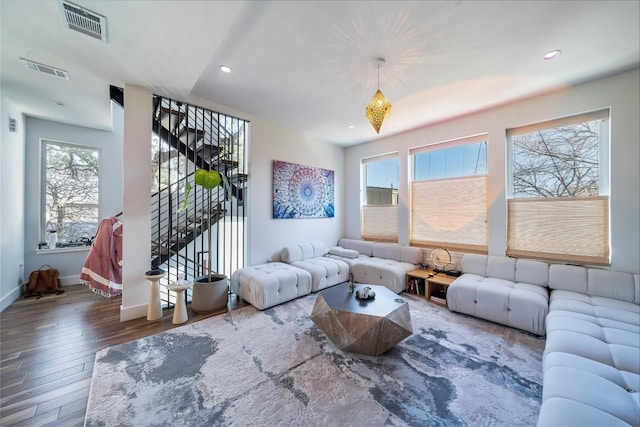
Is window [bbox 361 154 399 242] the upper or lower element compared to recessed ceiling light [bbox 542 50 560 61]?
lower

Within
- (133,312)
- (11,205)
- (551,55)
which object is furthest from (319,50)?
(11,205)

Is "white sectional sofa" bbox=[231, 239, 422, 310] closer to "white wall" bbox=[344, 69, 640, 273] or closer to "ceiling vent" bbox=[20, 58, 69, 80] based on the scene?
"white wall" bbox=[344, 69, 640, 273]

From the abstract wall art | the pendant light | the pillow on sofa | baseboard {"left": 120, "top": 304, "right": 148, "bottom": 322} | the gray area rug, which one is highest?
the pendant light

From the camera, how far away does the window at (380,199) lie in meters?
4.85

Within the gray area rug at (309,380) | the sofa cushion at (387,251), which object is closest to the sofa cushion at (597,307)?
the gray area rug at (309,380)

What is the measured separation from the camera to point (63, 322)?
279cm

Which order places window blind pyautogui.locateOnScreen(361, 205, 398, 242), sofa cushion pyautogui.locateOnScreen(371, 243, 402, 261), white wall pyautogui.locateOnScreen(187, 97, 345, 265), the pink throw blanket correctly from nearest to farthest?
the pink throw blanket → white wall pyautogui.locateOnScreen(187, 97, 345, 265) → sofa cushion pyautogui.locateOnScreen(371, 243, 402, 261) → window blind pyautogui.locateOnScreen(361, 205, 398, 242)

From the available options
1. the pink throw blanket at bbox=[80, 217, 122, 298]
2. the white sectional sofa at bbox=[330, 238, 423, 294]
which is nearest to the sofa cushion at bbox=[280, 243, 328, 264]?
the white sectional sofa at bbox=[330, 238, 423, 294]

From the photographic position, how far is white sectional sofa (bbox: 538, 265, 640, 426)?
1135 mm

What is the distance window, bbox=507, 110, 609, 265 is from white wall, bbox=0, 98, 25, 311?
6.99 m

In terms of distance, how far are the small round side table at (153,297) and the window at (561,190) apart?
4.88 meters

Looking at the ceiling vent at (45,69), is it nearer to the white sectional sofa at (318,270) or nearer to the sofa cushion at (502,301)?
the white sectional sofa at (318,270)

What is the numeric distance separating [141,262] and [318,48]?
10.6 ft

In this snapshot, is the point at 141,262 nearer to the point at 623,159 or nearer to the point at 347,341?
the point at 347,341
